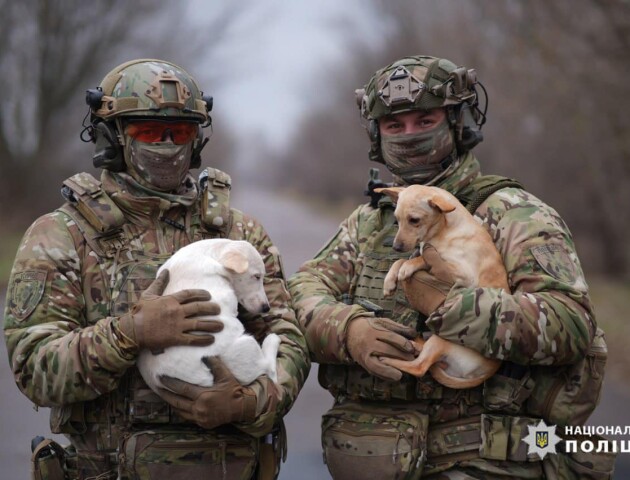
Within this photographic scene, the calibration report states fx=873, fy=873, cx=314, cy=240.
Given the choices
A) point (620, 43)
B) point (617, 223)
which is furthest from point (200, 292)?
point (617, 223)

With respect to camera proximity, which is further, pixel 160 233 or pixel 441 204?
pixel 160 233

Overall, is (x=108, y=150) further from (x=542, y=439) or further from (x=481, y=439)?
(x=542, y=439)

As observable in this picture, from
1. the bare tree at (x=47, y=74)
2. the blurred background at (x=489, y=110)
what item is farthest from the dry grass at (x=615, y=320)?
the bare tree at (x=47, y=74)

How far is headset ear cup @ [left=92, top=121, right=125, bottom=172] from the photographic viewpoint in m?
4.27

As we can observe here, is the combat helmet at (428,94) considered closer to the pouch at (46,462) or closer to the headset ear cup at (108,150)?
the headset ear cup at (108,150)

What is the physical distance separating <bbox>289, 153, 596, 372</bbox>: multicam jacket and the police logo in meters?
0.39

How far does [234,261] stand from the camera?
3898 mm

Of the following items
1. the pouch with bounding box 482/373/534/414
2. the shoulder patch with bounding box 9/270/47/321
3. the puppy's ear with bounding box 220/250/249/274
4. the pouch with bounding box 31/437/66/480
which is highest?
the puppy's ear with bounding box 220/250/249/274

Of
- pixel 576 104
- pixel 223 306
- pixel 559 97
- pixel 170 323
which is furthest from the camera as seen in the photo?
pixel 559 97

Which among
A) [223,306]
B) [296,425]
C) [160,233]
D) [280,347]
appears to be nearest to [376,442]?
[280,347]

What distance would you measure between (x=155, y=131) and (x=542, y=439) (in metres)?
2.38

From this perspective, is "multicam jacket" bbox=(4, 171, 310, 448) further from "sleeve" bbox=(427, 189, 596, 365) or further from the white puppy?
"sleeve" bbox=(427, 189, 596, 365)

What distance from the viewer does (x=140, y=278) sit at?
4.10 m

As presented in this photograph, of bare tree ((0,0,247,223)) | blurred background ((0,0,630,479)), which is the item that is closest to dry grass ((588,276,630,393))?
blurred background ((0,0,630,479))
